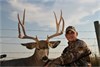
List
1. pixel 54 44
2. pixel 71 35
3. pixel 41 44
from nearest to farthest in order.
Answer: pixel 71 35, pixel 41 44, pixel 54 44

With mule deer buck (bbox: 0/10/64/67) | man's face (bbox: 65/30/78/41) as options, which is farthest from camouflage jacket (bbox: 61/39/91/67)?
mule deer buck (bbox: 0/10/64/67)

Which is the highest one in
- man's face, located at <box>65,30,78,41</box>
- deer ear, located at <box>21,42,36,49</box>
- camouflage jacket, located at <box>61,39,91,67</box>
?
man's face, located at <box>65,30,78,41</box>

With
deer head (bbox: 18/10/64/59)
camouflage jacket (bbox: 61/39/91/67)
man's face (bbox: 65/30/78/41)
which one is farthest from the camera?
deer head (bbox: 18/10/64/59)

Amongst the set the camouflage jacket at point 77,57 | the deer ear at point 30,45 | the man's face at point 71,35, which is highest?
the man's face at point 71,35

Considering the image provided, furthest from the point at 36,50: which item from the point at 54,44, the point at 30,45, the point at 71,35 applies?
the point at 71,35

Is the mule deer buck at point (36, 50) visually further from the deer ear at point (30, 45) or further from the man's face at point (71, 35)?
the man's face at point (71, 35)

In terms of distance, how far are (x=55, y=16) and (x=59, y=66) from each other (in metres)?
3.82

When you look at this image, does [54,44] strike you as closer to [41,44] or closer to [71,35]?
[41,44]

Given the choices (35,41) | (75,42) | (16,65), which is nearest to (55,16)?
(35,41)

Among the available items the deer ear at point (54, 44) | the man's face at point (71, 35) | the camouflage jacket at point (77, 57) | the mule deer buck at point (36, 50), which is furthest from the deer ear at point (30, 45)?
the camouflage jacket at point (77, 57)

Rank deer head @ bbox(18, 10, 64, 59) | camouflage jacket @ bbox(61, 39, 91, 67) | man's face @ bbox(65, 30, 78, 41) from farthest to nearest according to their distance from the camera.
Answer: deer head @ bbox(18, 10, 64, 59)
man's face @ bbox(65, 30, 78, 41)
camouflage jacket @ bbox(61, 39, 91, 67)

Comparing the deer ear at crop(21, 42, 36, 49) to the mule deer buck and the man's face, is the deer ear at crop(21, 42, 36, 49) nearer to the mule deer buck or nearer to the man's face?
the mule deer buck

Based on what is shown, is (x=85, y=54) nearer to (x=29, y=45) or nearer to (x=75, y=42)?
(x=75, y=42)

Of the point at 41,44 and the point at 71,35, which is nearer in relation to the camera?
the point at 71,35
